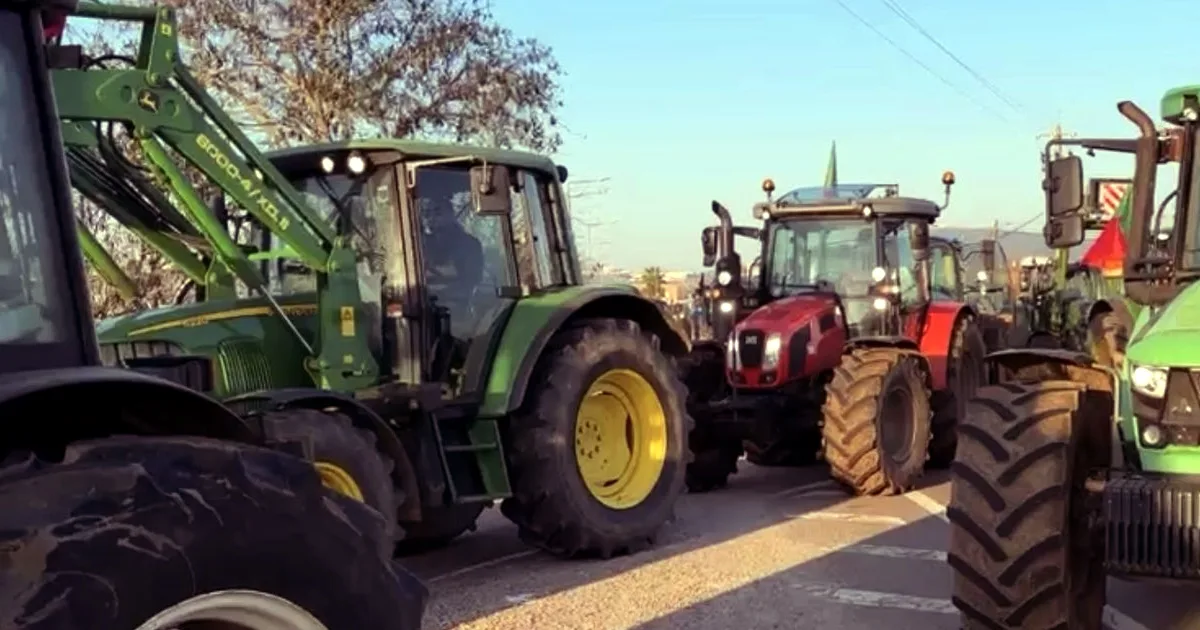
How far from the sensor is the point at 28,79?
8.82 feet

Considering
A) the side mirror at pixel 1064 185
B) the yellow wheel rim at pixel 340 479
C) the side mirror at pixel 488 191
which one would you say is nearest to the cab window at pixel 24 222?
the yellow wheel rim at pixel 340 479

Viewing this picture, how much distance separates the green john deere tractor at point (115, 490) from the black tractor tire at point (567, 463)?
509cm

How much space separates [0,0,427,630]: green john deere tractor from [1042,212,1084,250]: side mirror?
4015 mm

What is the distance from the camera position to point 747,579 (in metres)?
7.33

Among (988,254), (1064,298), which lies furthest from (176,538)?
(1064,298)

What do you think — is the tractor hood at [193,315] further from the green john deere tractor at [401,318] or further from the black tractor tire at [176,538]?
the black tractor tire at [176,538]

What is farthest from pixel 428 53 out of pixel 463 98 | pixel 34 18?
pixel 34 18

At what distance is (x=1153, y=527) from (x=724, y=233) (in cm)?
667

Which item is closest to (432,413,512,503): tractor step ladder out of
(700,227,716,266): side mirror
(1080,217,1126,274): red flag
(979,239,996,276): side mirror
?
(700,227,716,266): side mirror

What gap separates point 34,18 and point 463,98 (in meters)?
14.2

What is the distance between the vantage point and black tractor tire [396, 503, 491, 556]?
25.9ft

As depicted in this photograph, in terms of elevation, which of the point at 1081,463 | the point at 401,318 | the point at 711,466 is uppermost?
the point at 401,318

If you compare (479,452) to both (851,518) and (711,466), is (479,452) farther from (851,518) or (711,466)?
(711,466)

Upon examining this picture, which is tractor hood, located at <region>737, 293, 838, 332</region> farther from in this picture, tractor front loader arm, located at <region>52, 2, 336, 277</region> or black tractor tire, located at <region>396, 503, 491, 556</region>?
tractor front loader arm, located at <region>52, 2, 336, 277</region>
